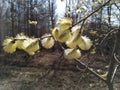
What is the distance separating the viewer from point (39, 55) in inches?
792

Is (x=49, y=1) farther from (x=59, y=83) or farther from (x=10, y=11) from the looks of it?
(x=59, y=83)

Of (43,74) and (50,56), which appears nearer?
(43,74)

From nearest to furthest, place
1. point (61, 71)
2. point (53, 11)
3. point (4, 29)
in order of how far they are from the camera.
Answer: point (61, 71)
point (53, 11)
point (4, 29)

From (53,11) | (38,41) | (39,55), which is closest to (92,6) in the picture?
(38,41)

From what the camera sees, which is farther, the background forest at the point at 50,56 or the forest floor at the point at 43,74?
the forest floor at the point at 43,74

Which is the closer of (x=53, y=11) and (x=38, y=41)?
(x=38, y=41)

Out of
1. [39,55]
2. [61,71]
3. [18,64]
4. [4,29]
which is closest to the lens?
[61,71]

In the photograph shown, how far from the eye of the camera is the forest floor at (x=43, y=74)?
12242 millimetres

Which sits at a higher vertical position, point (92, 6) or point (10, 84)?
point (92, 6)

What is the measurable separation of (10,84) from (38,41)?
12027 mm

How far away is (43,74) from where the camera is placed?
14.8 metres

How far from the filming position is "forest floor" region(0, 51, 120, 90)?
1224 cm

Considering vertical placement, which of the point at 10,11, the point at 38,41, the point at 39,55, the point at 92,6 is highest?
the point at 38,41

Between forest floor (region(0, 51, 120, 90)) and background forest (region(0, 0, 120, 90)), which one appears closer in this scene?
background forest (region(0, 0, 120, 90))
